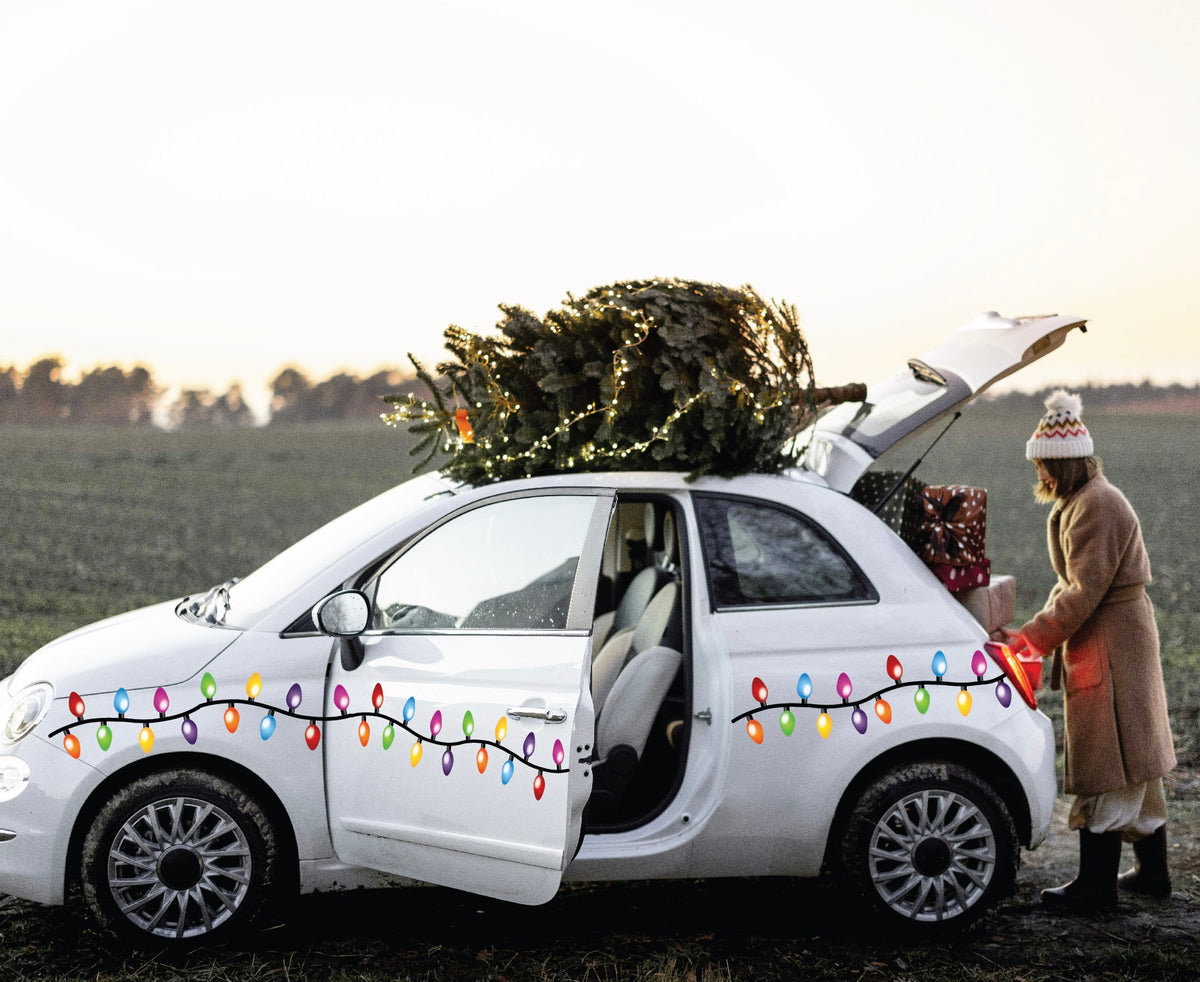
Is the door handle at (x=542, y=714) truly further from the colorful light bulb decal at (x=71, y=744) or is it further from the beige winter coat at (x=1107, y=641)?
the beige winter coat at (x=1107, y=641)

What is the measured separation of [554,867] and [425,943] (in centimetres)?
102

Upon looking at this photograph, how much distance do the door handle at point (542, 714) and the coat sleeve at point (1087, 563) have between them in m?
2.13

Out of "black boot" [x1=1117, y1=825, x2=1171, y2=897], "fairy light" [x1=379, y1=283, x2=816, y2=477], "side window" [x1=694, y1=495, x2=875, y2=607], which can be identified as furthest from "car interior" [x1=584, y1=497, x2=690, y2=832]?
"black boot" [x1=1117, y1=825, x2=1171, y2=897]

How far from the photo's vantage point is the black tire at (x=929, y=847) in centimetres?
439

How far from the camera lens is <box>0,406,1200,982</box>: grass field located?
4262 mm

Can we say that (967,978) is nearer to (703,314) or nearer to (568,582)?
(568,582)

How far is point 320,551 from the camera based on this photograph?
14.8ft

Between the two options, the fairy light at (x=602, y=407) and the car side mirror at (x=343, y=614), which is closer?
the car side mirror at (x=343, y=614)

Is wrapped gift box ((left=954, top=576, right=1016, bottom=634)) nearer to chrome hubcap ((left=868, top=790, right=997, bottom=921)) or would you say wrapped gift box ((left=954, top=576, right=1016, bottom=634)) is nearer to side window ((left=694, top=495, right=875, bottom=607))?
side window ((left=694, top=495, right=875, bottom=607))

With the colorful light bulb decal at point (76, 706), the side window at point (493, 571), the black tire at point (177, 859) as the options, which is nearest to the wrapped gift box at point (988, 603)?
the side window at point (493, 571)

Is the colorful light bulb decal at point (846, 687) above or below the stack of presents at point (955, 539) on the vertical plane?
below

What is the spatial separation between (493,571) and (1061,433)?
251cm

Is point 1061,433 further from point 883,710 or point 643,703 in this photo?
point 643,703

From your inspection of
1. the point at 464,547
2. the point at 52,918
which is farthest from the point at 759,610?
the point at 52,918
